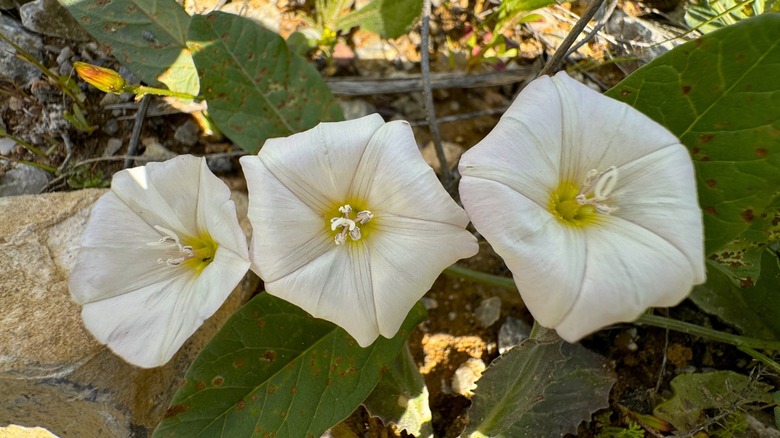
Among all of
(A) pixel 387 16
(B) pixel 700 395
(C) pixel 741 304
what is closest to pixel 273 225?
(A) pixel 387 16

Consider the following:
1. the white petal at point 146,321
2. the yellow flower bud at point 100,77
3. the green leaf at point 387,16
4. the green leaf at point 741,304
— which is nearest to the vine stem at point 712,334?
the green leaf at point 741,304

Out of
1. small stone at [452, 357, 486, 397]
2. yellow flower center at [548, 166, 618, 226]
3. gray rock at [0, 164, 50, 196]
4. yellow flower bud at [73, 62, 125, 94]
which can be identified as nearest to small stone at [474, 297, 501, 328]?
small stone at [452, 357, 486, 397]

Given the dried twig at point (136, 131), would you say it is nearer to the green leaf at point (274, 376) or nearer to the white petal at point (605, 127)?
the green leaf at point (274, 376)

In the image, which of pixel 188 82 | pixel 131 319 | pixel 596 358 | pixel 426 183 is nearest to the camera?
pixel 426 183

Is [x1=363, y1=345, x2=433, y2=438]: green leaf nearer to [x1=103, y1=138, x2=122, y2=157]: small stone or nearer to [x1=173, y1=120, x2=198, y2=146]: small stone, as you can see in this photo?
[x1=173, y1=120, x2=198, y2=146]: small stone

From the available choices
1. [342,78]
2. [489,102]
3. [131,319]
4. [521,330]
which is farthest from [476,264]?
[131,319]

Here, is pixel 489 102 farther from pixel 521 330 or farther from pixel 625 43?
pixel 521 330
